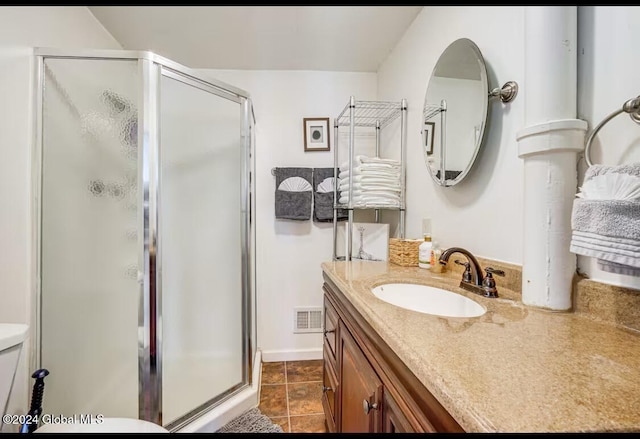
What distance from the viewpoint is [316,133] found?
2.05 m

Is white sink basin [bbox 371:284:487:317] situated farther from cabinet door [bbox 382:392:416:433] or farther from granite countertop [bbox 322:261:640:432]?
cabinet door [bbox 382:392:416:433]

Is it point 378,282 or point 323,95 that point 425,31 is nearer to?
point 323,95

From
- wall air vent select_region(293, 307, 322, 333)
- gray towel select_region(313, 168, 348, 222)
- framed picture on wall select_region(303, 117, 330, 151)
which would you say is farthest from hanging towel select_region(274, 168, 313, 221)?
wall air vent select_region(293, 307, 322, 333)

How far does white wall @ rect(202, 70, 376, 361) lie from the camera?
204 centimetres

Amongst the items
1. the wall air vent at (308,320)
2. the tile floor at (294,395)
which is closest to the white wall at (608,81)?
the tile floor at (294,395)

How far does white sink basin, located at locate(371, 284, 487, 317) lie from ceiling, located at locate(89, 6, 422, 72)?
1419 mm

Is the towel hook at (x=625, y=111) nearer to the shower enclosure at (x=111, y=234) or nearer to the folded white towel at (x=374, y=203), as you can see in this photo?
the folded white towel at (x=374, y=203)

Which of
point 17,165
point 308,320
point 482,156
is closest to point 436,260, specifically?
point 482,156

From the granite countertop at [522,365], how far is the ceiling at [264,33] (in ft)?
5.10

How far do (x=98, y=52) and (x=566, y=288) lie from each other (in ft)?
6.08

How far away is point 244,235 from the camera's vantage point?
1.60 meters

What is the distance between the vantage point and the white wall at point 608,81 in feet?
1.98

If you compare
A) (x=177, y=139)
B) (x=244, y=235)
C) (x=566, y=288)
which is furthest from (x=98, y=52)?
(x=566, y=288)

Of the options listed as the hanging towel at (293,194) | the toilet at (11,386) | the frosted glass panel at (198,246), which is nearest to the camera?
the toilet at (11,386)
